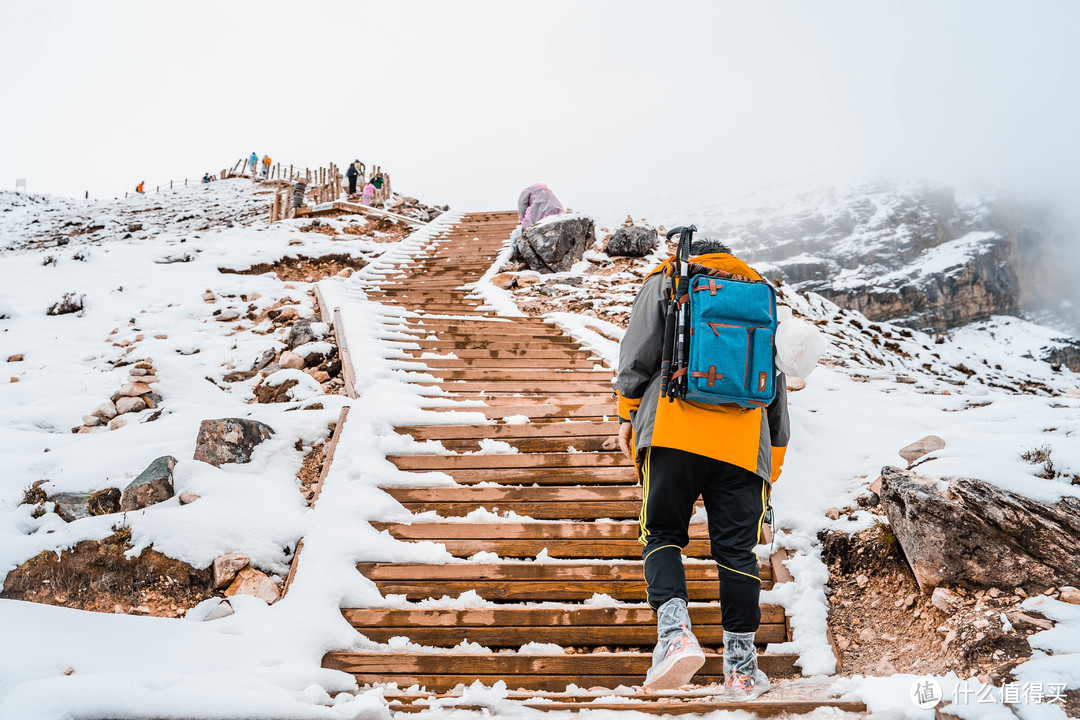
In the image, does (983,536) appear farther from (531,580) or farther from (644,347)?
(531,580)

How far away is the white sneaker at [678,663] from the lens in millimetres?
1931

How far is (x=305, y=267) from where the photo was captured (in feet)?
35.5

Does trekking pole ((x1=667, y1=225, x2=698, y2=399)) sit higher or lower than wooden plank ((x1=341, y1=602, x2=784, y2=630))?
higher

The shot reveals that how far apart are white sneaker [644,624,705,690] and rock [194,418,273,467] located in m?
3.17

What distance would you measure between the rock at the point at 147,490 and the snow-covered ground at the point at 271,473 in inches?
3.6

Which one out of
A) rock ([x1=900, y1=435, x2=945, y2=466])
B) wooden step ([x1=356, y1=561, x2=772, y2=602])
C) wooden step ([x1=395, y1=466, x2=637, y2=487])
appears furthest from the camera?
wooden step ([x1=395, y1=466, x2=637, y2=487])

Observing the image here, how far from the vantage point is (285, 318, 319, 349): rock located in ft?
21.1

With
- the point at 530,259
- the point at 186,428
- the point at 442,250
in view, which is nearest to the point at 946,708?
the point at 186,428

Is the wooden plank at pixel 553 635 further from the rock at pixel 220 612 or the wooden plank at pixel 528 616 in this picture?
the rock at pixel 220 612

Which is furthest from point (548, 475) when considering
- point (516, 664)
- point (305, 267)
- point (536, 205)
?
point (536, 205)

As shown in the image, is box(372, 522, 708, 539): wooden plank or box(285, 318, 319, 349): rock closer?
box(372, 522, 708, 539): wooden plank

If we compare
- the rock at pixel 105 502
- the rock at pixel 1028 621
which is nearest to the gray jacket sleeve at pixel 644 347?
the rock at pixel 1028 621

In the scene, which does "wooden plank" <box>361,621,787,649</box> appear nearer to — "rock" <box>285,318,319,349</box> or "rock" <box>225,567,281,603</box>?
"rock" <box>225,567,281,603</box>

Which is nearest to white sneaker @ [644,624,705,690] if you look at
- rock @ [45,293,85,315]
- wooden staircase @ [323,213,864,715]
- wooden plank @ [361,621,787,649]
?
wooden staircase @ [323,213,864,715]
